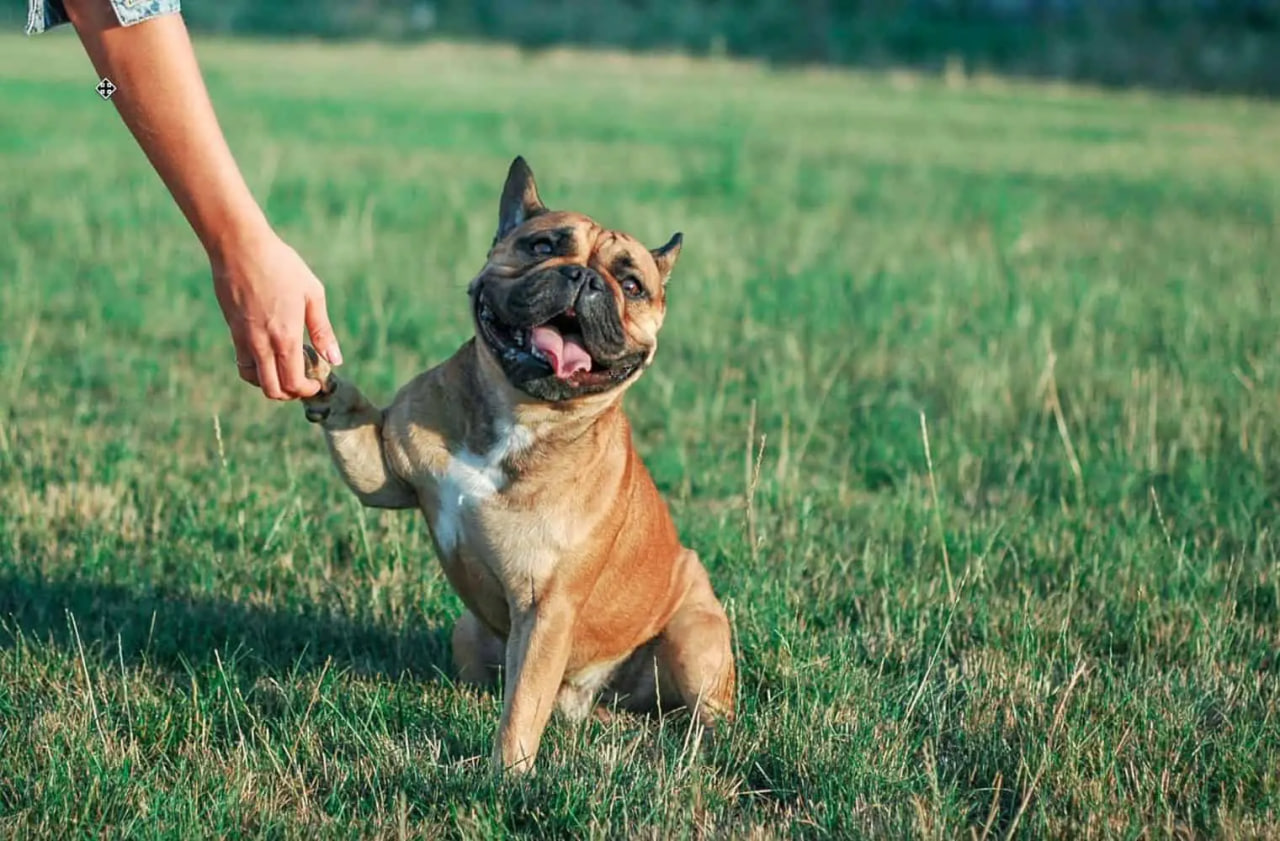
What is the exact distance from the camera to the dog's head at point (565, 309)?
3.86 m

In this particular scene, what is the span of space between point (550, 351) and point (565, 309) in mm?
115

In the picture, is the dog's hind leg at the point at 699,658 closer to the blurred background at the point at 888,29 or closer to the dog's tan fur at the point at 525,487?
the dog's tan fur at the point at 525,487

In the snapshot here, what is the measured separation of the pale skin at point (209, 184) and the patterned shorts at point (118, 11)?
20 millimetres

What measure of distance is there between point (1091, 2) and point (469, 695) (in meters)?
53.4

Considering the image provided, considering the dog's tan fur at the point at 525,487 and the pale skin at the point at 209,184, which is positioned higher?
the pale skin at the point at 209,184

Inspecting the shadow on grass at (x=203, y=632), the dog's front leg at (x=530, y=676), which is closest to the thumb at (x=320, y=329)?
the dog's front leg at (x=530, y=676)

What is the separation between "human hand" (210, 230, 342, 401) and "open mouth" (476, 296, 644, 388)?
1.82 feet

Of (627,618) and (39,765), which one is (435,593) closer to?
(627,618)

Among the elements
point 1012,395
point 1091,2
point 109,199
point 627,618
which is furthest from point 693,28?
point 627,618

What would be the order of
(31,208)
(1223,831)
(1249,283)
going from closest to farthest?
(1223,831)
(1249,283)
(31,208)

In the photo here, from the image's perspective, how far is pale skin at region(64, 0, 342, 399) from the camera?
3.03m

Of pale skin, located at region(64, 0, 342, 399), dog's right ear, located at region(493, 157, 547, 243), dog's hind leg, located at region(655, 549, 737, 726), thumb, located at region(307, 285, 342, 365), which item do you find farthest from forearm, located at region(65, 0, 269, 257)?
dog's hind leg, located at region(655, 549, 737, 726)

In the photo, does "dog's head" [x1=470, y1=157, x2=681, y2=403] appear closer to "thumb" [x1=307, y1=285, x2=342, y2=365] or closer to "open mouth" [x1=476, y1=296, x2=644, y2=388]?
"open mouth" [x1=476, y1=296, x2=644, y2=388]

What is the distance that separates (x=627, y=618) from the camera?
447 centimetres
